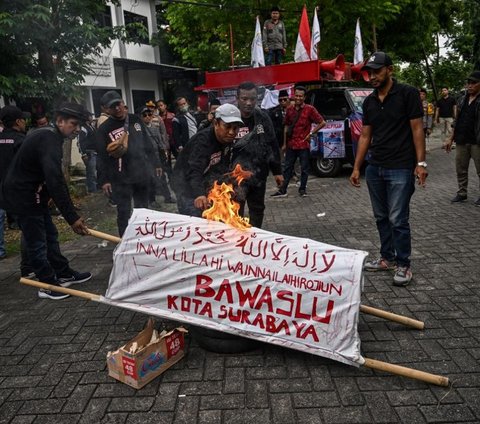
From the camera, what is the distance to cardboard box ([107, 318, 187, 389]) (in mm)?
2842

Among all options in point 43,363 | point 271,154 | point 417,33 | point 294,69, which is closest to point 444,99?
point 417,33

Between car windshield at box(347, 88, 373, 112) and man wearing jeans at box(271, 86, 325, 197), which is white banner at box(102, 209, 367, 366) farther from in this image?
car windshield at box(347, 88, 373, 112)

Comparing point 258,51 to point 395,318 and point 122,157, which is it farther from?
point 395,318

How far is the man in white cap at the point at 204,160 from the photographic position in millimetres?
3766

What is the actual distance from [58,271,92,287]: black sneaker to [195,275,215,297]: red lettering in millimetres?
2302

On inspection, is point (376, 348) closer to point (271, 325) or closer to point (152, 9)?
point (271, 325)

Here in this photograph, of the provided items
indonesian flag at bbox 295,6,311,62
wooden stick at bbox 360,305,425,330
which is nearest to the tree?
indonesian flag at bbox 295,6,311,62

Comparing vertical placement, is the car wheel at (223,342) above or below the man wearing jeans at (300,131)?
below

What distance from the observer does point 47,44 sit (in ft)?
26.2

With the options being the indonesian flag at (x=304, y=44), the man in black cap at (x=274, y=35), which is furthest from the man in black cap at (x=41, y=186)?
the man in black cap at (x=274, y=35)

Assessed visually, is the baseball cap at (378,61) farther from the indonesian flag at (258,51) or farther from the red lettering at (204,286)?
the indonesian flag at (258,51)

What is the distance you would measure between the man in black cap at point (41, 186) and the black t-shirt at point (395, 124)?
2814 millimetres

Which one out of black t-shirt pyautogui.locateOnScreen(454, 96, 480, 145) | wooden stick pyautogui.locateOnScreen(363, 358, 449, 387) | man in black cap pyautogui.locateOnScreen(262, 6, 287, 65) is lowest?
wooden stick pyautogui.locateOnScreen(363, 358, 449, 387)

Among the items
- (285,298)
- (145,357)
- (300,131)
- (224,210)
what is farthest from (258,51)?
(145,357)
